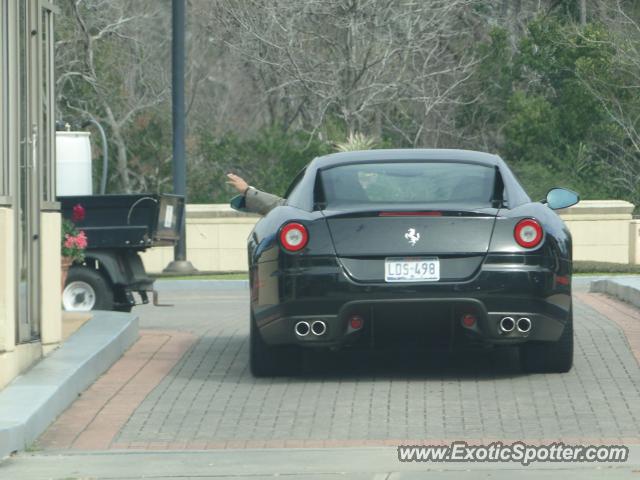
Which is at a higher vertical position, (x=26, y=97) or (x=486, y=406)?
(x=26, y=97)

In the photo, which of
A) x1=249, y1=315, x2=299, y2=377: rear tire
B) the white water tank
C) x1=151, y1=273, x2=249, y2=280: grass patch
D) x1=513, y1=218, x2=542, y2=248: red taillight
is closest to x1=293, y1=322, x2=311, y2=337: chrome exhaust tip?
x1=249, y1=315, x2=299, y2=377: rear tire

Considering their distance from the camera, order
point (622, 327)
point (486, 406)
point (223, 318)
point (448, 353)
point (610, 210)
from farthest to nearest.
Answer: point (610, 210), point (223, 318), point (622, 327), point (448, 353), point (486, 406)

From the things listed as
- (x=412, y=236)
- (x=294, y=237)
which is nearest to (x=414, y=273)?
(x=412, y=236)

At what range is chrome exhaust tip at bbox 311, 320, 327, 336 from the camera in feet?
30.5

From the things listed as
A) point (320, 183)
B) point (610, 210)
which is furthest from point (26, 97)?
point (610, 210)

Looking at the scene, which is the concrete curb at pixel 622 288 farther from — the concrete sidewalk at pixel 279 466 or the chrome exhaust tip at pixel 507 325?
the concrete sidewalk at pixel 279 466

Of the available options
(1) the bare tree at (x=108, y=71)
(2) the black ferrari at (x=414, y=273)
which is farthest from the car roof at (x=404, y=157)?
(1) the bare tree at (x=108, y=71)

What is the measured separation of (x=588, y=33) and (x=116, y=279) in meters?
18.4

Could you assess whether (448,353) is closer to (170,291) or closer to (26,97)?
(26,97)

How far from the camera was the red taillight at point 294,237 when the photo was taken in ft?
30.5

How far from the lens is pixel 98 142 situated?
3350cm

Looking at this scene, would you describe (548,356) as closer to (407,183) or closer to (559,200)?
(559,200)

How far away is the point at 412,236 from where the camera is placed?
9195 millimetres

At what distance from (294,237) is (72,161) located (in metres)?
10.1
